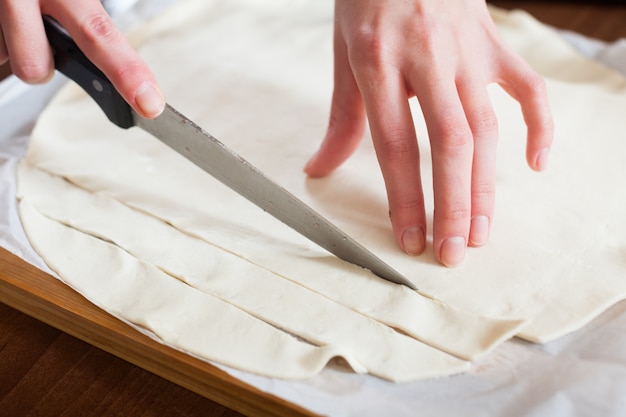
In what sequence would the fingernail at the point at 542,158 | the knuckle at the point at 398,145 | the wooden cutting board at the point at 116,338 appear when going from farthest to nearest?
the fingernail at the point at 542,158
the knuckle at the point at 398,145
the wooden cutting board at the point at 116,338

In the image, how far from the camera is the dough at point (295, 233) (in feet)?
2.86

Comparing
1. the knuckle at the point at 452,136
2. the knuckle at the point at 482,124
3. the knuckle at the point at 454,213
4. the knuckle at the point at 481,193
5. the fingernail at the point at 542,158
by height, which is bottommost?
the fingernail at the point at 542,158

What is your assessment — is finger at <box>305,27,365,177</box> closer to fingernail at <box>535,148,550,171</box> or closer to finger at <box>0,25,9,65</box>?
fingernail at <box>535,148,550,171</box>

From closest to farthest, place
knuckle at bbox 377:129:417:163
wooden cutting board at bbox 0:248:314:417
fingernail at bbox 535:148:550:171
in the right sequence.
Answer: wooden cutting board at bbox 0:248:314:417 < knuckle at bbox 377:129:417:163 < fingernail at bbox 535:148:550:171

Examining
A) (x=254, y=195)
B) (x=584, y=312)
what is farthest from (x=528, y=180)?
(x=254, y=195)

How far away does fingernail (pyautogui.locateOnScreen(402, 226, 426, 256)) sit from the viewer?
37.4 inches

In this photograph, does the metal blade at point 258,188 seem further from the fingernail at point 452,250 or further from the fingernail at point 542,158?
the fingernail at point 542,158

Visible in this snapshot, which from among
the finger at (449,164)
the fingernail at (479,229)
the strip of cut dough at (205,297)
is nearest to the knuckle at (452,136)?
the finger at (449,164)

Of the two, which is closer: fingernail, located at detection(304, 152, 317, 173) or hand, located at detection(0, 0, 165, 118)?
hand, located at detection(0, 0, 165, 118)

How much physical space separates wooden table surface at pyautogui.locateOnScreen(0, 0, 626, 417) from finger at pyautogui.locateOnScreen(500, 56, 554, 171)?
1.88 ft

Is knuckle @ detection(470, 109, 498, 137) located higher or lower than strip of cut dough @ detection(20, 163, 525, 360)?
higher

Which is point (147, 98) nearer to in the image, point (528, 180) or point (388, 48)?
point (388, 48)

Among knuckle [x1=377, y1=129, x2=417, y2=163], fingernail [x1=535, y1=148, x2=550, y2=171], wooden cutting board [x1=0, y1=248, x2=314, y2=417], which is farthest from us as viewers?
fingernail [x1=535, y1=148, x2=550, y2=171]

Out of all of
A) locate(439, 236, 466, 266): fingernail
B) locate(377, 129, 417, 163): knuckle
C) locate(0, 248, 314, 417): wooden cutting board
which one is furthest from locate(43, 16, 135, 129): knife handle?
locate(439, 236, 466, 266): fingernail
